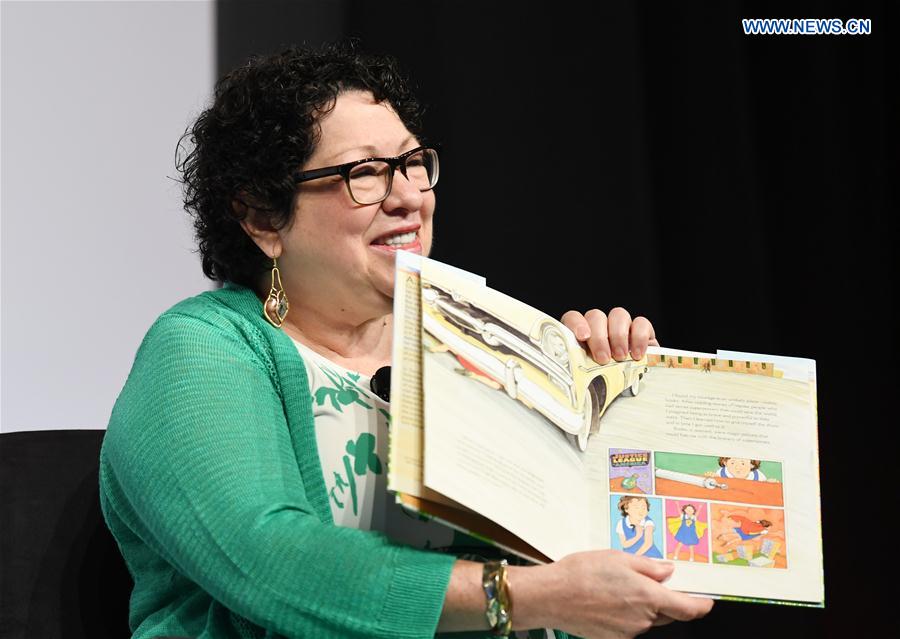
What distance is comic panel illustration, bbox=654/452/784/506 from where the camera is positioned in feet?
3.54

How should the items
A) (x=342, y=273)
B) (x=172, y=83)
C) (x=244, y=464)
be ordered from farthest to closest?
(x=172, y=83), (x=342, y=273), (x=244, y=464)

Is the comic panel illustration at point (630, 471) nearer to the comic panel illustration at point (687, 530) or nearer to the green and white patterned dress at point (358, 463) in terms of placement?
the comic panel illustration at point (687, 530)

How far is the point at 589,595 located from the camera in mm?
888

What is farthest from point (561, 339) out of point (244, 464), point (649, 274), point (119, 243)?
point (119, 243)

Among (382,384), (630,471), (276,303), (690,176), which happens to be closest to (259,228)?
(276,303)

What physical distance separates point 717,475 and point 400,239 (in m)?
0.47

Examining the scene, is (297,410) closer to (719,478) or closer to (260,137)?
(260,137)

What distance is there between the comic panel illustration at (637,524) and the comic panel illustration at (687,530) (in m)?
0.01

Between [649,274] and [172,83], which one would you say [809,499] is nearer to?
[649,274]

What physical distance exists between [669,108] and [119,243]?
1053mm

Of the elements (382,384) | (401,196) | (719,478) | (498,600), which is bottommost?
(498,600)

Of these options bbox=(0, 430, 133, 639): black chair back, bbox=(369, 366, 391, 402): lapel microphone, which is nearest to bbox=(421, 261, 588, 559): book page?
bbox=(369, 366, 391, 402): lapel microphone

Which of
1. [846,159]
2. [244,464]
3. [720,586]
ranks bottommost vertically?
[720,586]

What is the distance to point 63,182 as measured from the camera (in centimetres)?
167
